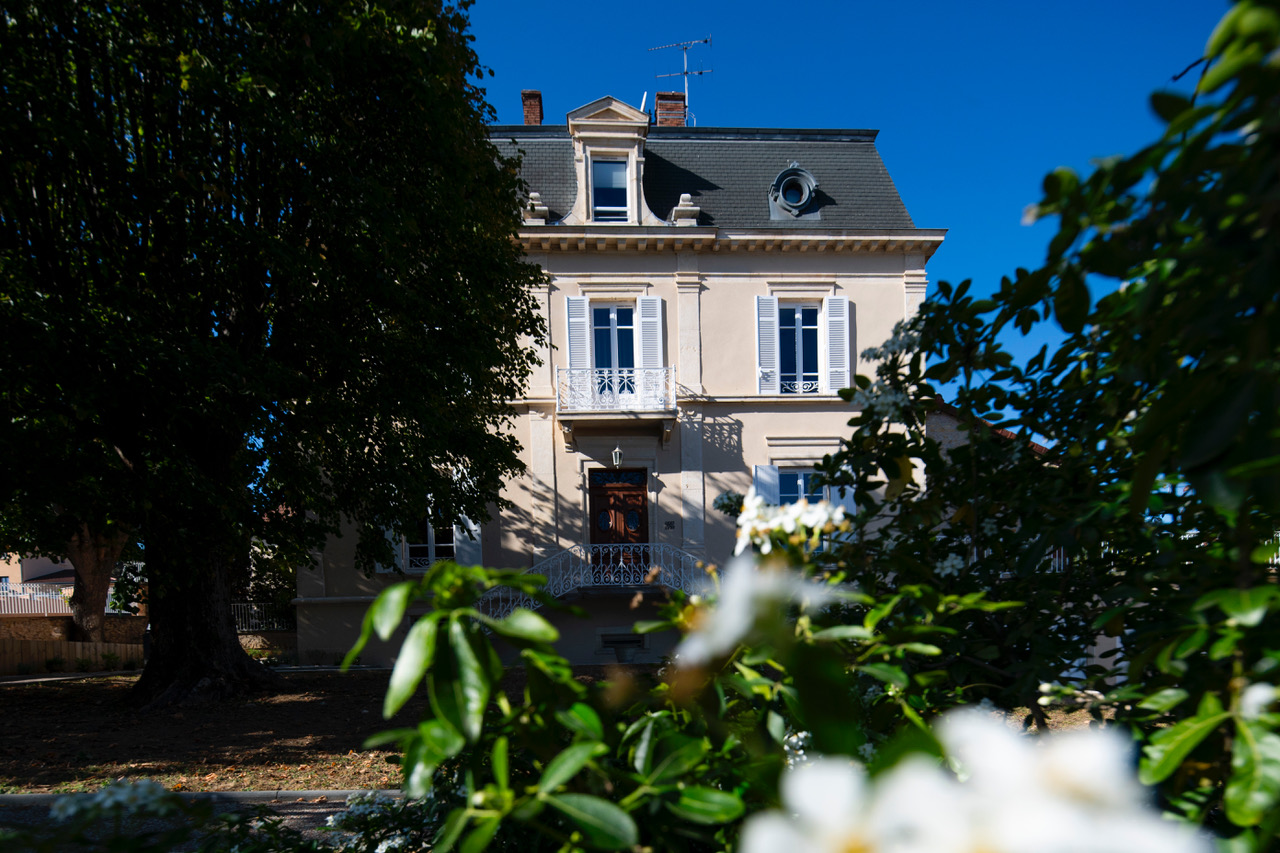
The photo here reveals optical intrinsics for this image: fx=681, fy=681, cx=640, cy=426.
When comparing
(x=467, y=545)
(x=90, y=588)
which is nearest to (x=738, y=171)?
(x=467, y=545)

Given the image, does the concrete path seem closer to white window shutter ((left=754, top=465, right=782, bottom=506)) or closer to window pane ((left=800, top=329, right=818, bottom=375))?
white window shutter ((left=754, top=465, right=782, bottom=506))

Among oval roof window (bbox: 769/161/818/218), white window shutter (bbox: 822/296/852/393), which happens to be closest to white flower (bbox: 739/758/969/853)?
white window shutter (bbox: 822/296/852/393)

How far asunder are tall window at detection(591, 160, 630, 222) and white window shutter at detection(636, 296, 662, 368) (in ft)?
5.74

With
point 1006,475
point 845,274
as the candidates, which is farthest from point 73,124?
point 845,274

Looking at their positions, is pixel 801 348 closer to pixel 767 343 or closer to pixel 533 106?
pixel 767 343

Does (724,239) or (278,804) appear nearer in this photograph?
(278,804)

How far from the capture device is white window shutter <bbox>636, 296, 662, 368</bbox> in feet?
41.4

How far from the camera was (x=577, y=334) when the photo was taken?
40.9ft

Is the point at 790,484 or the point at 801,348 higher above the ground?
the point at 801,348

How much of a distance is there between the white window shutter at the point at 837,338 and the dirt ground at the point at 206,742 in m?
8.91

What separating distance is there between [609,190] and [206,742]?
10618 millimetres

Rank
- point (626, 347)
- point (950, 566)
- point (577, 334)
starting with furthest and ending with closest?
1. point (626, 347)
2. point (577, 334)
3. point (950, 566)

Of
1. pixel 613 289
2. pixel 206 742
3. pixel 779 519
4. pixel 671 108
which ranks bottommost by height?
pixel 206 742

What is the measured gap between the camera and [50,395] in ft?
20.1
